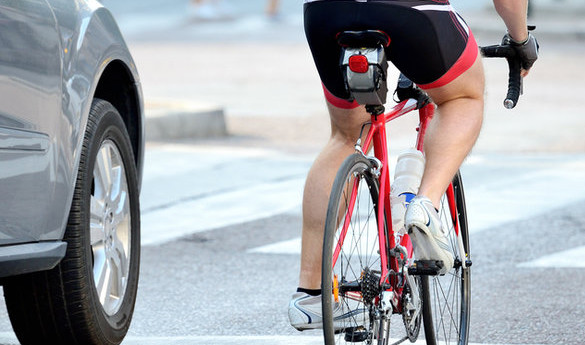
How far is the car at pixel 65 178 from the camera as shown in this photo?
3.56 m

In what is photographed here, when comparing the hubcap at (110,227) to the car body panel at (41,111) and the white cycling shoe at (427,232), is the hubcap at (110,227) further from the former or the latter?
the white cycling shoe at (427,232)

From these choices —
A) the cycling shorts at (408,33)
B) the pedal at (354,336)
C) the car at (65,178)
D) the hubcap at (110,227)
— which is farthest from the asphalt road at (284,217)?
the cycling shorts at (408,33)

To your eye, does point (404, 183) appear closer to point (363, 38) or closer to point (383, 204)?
point (383, 204)

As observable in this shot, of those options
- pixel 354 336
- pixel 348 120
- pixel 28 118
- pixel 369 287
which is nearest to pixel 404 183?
pixel 348 120

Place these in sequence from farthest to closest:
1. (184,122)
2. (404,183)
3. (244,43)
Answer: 1. (244,43)
2. (184,122)
3. (404,183)

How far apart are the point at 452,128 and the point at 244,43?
18.3m

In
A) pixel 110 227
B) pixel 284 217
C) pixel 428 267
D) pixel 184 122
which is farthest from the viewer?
pixel 184 122

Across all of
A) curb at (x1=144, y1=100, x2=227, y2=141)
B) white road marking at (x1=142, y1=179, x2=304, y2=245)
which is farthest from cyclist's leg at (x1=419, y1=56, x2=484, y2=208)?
curb at (x1=144, y1=100, x2=227, y2=141)

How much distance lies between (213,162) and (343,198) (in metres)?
6.01

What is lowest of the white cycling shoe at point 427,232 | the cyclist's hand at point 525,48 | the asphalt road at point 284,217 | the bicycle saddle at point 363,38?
the asphalt road at point 284,217

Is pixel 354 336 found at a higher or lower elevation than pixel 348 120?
lower

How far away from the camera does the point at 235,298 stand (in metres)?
5.38

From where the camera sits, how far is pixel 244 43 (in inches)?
865

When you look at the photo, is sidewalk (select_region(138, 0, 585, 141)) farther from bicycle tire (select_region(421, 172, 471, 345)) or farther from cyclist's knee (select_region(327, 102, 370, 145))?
cyclist's knee (select_region(327, 102, 370, 145))
